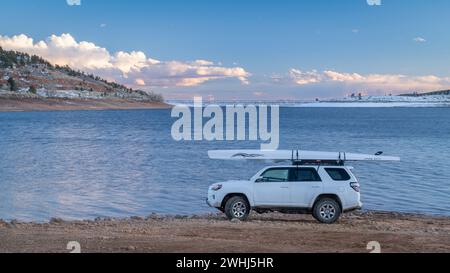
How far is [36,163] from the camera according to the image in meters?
43.5

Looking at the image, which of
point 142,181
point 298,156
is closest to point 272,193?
point 298,156

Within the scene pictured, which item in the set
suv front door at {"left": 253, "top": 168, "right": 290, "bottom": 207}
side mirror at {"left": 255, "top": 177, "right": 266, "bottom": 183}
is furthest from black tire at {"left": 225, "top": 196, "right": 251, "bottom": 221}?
side mirror at {"left": 255, "top": 177, "right": 266, "bottom": 183}

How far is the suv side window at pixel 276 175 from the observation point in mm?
17359

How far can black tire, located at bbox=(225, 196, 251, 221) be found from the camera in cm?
1741

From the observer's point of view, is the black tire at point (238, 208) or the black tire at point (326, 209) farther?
the black tire at point (238, 208)

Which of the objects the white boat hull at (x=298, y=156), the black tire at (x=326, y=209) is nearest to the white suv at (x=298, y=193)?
the black tire at (x=326, y=209)

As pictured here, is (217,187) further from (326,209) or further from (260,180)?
(326,209)

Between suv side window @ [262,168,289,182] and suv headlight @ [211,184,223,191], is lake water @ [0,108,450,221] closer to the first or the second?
suv headlight @ [211,184,223,191]

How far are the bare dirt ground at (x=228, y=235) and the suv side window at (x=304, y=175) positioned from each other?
113cm

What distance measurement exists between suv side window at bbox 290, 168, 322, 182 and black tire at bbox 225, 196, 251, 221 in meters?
1.38

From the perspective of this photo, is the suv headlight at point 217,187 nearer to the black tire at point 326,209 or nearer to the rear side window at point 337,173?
the black tire at point 326,209

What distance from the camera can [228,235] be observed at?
14383mm

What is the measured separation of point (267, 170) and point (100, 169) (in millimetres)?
23771
